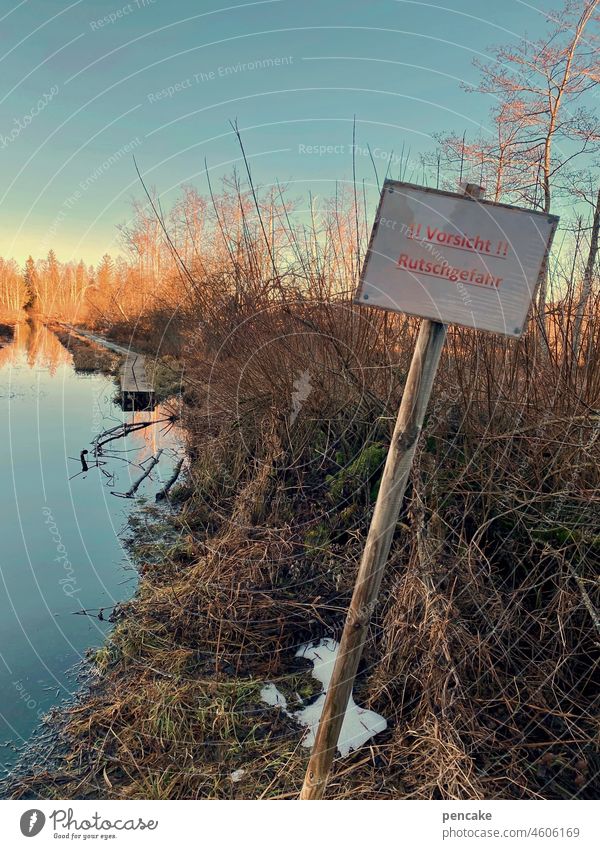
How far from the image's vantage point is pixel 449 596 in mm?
2939

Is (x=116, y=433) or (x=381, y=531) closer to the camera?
(x=381, y=531)

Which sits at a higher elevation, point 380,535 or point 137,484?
point 380,535

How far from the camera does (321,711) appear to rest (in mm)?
2992

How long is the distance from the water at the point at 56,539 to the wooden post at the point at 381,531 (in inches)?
73.7

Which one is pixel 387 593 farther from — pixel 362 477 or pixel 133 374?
pixel 133 374

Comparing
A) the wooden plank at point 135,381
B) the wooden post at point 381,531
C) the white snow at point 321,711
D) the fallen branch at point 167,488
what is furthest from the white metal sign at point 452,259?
the wooden plank at point 135,381

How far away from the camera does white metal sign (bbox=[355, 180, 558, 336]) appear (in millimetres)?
1795

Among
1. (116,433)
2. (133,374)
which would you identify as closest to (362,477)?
(116,433)

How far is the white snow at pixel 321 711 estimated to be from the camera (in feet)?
8.98

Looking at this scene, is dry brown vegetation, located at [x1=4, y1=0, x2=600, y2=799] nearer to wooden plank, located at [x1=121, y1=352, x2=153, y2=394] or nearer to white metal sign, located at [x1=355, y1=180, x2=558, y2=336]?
white metal sign, located at [x1=355, y1=180, x2=558, y2=336]

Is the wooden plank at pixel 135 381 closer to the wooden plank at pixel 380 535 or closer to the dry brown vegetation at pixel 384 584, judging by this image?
the dry brown vegetation at pixel 384 584

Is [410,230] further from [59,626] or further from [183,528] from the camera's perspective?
[183,528]
